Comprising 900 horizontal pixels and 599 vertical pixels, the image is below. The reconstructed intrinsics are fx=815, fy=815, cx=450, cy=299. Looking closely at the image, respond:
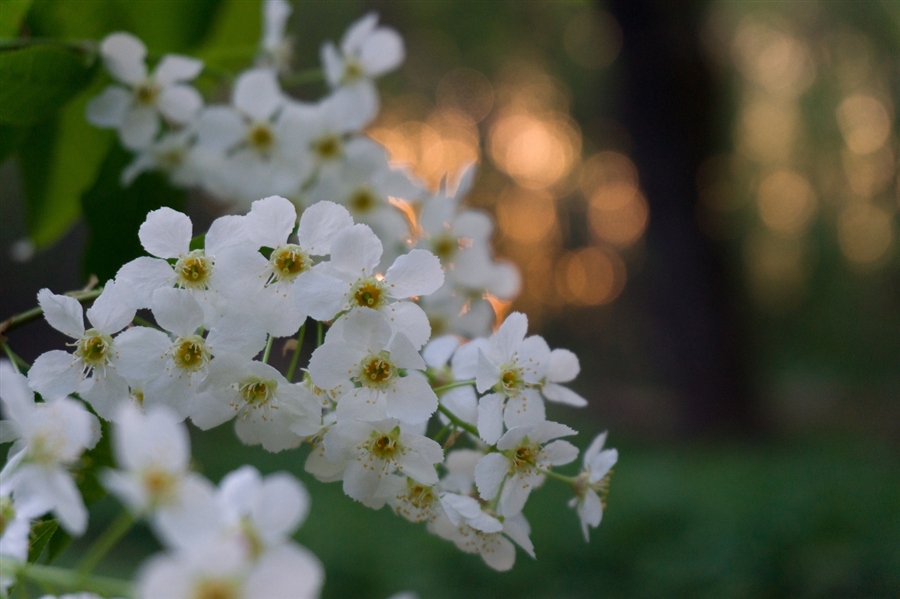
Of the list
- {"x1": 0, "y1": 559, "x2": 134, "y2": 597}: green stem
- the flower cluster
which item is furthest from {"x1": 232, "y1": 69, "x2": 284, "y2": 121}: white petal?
{"x1": 0, "y1": 559, "x2": 134, "y2": 597}: green stem

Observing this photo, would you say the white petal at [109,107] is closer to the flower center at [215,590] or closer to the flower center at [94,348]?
the flower center at [94,348]

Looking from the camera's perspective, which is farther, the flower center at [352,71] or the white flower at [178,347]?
the flower center at [352,71]

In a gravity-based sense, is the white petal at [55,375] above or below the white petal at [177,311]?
below

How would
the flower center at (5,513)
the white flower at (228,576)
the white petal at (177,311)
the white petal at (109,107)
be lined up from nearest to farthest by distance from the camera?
the white flower at (228,576), the flower center at (5,513), the white petal at (177,311), the white petal at (109,107)

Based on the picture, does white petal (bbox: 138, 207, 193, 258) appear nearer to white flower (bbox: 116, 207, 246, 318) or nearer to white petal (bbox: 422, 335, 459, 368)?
white flower (bbox: 116, 207, 246, 318)

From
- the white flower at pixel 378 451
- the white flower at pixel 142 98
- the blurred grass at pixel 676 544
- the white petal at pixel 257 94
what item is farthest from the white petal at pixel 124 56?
the blurred grass at pixel 676 544
